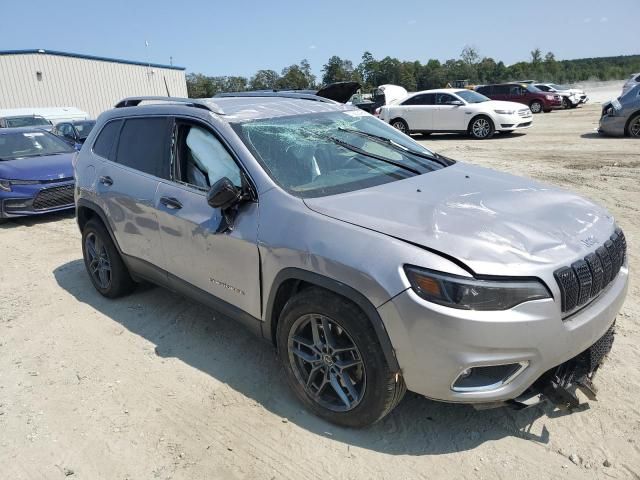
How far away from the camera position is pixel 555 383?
253cm

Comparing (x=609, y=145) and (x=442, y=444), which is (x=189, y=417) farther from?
(x=609, y=145)

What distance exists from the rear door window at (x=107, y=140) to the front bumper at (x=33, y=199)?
13.9ft

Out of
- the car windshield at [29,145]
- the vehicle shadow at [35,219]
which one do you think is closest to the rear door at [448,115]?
the car windshield at [29,145]

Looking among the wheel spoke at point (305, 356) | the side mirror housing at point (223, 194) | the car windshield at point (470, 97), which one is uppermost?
the side mirror housing at point (223, 194)

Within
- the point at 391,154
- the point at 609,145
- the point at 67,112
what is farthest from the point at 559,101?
the point at 391,154

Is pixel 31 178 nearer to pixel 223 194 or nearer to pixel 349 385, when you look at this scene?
pixel 223 194

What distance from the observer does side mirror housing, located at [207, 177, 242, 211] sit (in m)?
2.97

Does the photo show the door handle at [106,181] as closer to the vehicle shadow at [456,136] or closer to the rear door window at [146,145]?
the rear door window at [146,145]

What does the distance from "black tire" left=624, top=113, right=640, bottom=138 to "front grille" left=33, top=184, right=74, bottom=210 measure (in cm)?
1366

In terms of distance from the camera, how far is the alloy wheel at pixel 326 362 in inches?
107

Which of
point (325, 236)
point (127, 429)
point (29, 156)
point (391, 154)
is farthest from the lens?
point (29, 156)

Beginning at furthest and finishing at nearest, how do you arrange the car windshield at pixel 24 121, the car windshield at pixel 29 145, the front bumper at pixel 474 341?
the car windshield at pixel 24 121 < the car windshield at pixel 29 145 < the front bumper at pixel 474 341

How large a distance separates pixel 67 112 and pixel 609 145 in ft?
70.2

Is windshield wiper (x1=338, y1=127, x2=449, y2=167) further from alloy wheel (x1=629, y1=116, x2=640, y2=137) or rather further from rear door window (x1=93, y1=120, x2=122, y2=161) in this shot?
alloy wheel (x1=629, y1=116, x2=640, y2=137)
